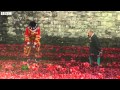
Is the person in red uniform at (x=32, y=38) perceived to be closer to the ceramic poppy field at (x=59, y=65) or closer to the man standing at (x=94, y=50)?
the ceramic poppy field at (x=59, y=65)

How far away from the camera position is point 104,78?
30.6 feet

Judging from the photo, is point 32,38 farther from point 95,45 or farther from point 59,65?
point 95,45

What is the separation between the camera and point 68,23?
945 cm

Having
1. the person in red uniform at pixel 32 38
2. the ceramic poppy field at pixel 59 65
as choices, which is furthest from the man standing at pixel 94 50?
the person in red uniform at pixel 32 38

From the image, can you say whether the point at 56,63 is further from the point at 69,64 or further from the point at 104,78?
the point at 104,78

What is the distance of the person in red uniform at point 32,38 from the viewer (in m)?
9.42

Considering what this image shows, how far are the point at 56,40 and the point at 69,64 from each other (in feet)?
2.26

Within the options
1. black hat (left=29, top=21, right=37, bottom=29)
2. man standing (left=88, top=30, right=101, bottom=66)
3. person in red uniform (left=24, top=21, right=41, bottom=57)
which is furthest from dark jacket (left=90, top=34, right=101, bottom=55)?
black hat (left=29, top=21, right=37, bottom=29)

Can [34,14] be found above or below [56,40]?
above

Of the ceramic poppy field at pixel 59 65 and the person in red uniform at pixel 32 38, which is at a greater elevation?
the person in red uniform at pixel 32 38

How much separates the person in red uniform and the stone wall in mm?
107

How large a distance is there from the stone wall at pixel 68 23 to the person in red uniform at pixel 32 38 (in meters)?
0.11

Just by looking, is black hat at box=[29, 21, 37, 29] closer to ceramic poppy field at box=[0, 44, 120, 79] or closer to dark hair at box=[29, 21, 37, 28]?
dark hair at box=[29, 21, 37, 28]
